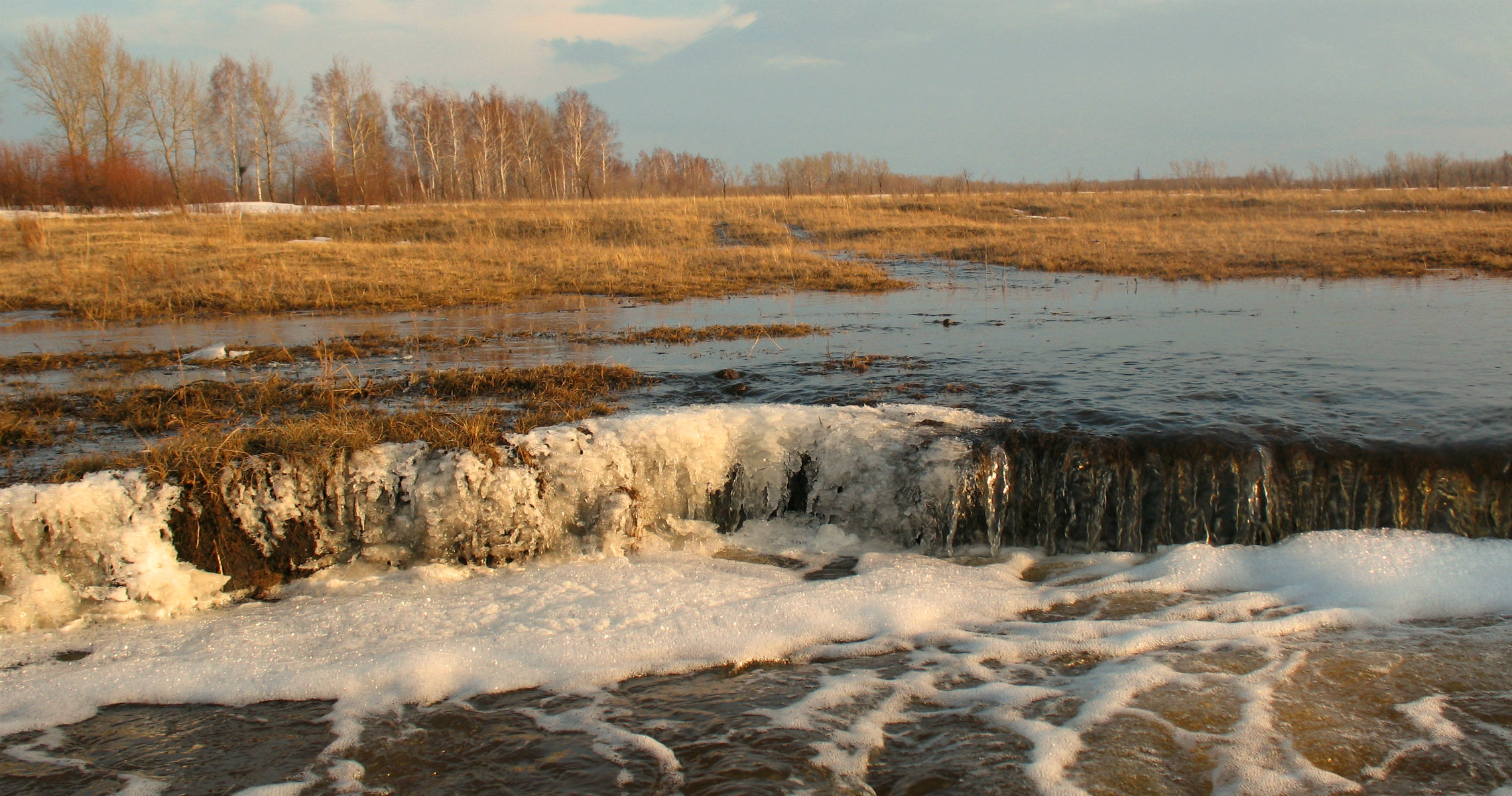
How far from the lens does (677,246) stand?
2261 cm

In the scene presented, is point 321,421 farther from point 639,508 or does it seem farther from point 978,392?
point 978,392

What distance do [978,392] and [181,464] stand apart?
5.77m

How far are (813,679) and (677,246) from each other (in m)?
19.2

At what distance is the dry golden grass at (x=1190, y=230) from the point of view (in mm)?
17859

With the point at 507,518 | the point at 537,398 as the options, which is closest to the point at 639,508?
the point at 507,518

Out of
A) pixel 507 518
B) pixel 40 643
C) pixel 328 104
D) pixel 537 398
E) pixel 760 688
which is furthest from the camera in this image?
pixel 328 104

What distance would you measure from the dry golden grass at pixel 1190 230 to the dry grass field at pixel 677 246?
0.11 m

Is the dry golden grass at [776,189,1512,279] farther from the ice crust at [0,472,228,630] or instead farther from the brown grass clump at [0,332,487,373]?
the ice crust at [0,472,228,630]

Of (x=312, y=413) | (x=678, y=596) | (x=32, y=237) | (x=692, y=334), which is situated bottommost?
(x=678, y=596)

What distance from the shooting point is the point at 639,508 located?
6.03 metres

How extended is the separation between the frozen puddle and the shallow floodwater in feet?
4.94

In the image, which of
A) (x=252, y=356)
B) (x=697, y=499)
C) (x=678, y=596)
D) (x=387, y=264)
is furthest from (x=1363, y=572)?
(x=387, y=264)

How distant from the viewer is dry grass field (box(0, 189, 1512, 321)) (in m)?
15.4

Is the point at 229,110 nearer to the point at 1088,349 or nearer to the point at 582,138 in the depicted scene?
the point at 582,138
